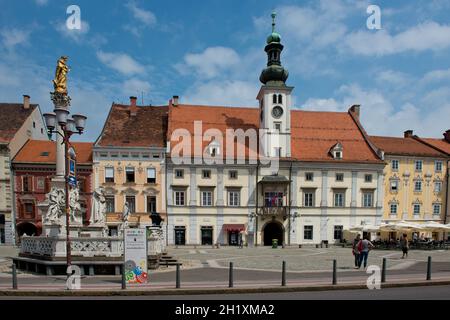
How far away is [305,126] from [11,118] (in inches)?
1392

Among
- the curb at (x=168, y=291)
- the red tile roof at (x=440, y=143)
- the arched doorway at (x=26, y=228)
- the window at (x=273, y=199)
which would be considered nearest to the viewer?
the curb at (x=168, y=291)

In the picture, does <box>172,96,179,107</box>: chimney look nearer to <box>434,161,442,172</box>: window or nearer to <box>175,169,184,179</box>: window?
<box>175,169,184,179</box>: window

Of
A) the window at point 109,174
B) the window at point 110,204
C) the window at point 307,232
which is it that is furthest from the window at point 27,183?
the window at point 307,232

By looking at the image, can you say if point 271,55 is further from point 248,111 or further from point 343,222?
point 343,222

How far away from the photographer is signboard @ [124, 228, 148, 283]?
10.8 m

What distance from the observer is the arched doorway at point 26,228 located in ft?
111

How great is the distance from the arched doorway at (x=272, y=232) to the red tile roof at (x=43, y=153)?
20.9 meters

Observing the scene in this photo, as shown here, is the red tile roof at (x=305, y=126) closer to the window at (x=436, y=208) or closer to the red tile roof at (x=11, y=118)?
the window at (x=436, y=208)

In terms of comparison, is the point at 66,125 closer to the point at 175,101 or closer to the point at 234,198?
the point at 234,198

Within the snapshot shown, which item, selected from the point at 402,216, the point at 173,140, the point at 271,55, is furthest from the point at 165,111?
the point at 402,216

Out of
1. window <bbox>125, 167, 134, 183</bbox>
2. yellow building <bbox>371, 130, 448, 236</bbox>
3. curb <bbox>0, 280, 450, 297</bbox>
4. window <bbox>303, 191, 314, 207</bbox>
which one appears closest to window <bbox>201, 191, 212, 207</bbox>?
window <bbox>125, 167, 134, 183</bbox>

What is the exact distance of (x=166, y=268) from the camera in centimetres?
1495

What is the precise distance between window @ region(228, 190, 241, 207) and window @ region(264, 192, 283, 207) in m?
2.95
